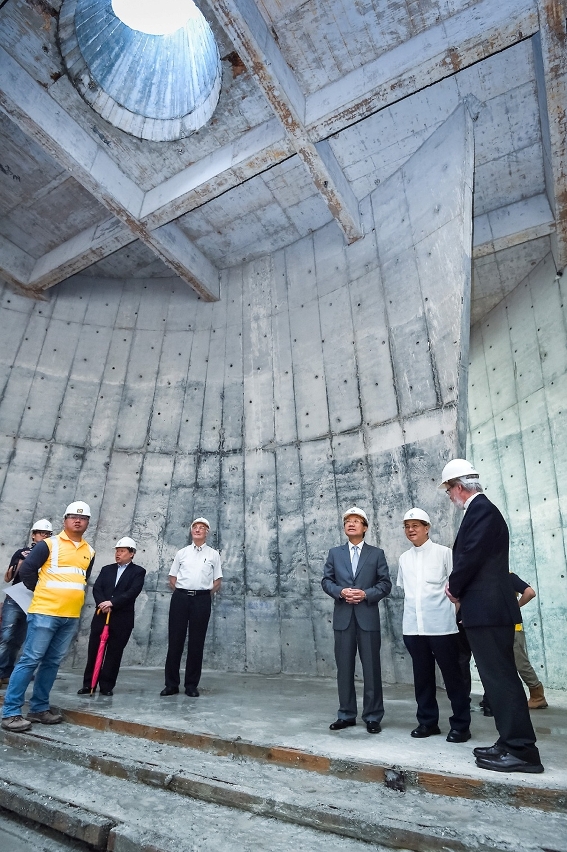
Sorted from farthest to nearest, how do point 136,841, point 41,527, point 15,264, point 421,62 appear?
point 15,264, point 41,527, point 421,62, point 136,841

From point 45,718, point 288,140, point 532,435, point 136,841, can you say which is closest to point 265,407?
point 288,140

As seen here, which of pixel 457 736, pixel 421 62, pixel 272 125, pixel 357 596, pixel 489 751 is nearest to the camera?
pixel 489 751

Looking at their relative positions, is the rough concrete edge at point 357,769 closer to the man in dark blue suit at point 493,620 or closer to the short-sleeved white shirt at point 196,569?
the man in dark blue suit at point 493,620

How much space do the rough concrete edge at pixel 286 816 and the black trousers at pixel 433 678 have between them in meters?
1.25

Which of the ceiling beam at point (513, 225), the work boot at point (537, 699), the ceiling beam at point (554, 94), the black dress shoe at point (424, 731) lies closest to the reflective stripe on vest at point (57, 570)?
the black dress shoe at point (424, 731)

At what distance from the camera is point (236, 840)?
1687mm

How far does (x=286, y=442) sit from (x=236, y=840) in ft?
17.9

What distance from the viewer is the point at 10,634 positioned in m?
4.86

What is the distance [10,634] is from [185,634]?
1.74 metres

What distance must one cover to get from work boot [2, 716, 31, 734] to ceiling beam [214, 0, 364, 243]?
235 inches

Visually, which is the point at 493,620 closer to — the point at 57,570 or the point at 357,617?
the point at 357,617

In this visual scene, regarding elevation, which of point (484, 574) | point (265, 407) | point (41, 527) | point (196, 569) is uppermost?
point (265, 407)

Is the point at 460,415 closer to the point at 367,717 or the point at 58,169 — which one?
the point at 367,717

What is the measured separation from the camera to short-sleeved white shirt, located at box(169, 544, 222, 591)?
15.3 feet
